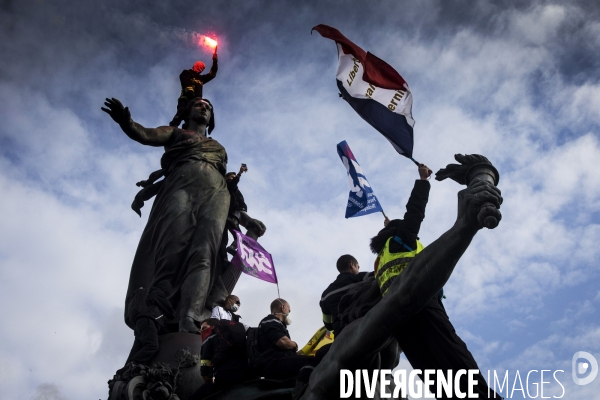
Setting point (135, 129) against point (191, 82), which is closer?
point (135, 129)

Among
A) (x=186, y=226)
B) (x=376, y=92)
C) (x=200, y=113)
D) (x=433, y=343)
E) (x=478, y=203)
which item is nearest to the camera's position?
(x=478, y=203)

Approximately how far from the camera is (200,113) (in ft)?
39.1

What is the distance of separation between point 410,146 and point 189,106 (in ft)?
18.6

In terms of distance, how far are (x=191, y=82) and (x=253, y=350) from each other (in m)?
7.21

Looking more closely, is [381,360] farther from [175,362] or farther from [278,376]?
[175,362]

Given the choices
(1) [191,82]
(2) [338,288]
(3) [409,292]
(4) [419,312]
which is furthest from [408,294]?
(1) [191,82]

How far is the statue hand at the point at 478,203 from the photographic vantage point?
16.1 ft

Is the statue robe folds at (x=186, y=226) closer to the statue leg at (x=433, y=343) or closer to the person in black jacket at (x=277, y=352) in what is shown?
the person in black jacket at (x=277, y=352)

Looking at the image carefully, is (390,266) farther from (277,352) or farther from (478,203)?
(277,352)

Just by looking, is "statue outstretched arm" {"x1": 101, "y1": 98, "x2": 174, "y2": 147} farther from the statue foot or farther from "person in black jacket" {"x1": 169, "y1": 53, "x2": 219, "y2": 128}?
the statue foot

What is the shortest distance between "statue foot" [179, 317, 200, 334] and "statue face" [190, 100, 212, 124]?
12.7 feet

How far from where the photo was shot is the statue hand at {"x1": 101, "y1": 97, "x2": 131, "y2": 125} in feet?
34.7

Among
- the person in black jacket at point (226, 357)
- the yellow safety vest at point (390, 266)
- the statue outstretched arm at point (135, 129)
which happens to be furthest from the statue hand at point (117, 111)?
the yellow safety vest at point (390, 266)

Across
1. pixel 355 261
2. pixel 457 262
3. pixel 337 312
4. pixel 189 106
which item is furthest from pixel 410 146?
pixel 189 106
